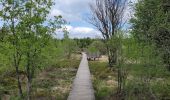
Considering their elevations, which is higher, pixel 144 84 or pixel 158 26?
pixel 158 26

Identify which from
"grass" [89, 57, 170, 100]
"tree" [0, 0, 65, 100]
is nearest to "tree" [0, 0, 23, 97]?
"tree" [0, 0, 65, 100]

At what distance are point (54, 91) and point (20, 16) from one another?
28.9 feet

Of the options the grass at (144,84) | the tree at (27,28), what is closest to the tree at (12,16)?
the tree at (27,28)

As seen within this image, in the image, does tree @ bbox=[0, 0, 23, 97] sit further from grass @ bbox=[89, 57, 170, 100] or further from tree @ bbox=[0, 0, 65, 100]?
grass @ bbox=[89, 57, 170, 100]

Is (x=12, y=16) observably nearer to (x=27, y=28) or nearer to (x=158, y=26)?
(x=27, y=28)

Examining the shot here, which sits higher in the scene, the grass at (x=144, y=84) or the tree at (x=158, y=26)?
the tree at (x=158, y=26)

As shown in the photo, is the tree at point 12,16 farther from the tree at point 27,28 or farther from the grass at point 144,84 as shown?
the grass at point 144,84

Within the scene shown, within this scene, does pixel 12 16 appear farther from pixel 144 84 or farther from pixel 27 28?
pixel 144 84

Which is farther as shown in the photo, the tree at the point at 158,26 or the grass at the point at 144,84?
the grass at the point at 144,84

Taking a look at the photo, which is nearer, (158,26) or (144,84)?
(158,26)

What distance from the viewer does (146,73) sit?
15.5m

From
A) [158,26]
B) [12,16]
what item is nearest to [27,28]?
[12,16]

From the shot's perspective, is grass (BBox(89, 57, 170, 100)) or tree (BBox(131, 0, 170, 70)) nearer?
tree (BBox(131, 0, 170, 70))

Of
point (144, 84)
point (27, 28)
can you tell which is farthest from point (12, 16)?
point (144, 84)
